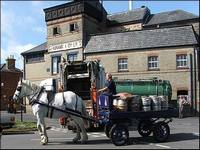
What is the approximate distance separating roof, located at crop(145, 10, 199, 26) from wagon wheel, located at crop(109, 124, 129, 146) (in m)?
37.7

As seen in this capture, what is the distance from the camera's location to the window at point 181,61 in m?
42.0

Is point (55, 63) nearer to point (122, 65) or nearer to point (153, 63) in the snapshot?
point (122, 65)

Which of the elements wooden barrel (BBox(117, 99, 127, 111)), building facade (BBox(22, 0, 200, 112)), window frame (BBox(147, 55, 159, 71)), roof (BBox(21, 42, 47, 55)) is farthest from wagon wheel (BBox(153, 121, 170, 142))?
roof (BBox(21, 42, 47, 55))

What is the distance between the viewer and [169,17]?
5306 centimetres

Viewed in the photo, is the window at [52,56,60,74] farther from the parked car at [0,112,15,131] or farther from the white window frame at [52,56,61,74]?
the parked car at [0,112,15,131]

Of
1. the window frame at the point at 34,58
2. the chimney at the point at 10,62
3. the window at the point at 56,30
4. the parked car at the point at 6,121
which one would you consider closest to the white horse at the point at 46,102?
the parked car at the point at 6,121

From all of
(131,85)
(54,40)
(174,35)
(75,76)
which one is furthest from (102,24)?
(75,76)

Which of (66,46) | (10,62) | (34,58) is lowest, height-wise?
(34,58)

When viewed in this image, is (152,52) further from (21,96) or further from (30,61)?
(21,96)

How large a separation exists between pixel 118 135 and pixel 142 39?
31.5 m

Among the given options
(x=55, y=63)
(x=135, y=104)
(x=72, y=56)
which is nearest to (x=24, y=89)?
(x=135, y=104)

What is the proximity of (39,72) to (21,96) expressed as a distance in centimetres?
3923

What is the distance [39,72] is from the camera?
5441cm

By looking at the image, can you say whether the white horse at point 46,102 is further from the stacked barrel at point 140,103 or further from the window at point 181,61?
the window at point 181,61
